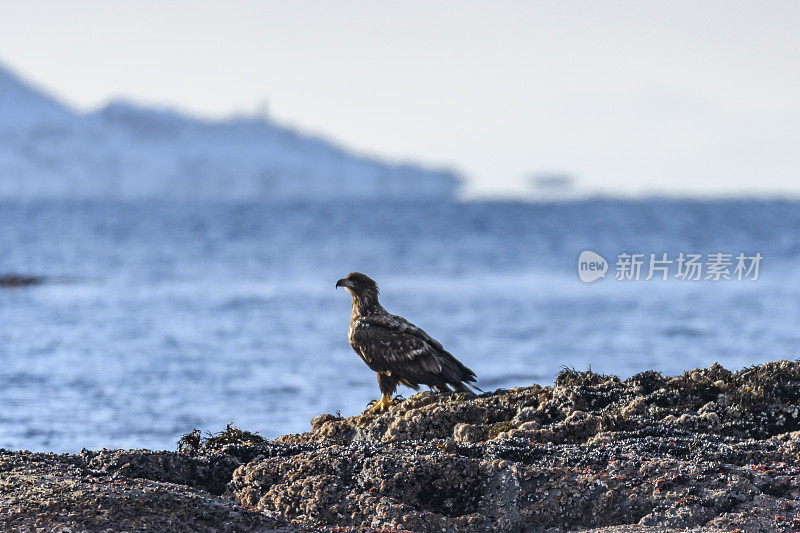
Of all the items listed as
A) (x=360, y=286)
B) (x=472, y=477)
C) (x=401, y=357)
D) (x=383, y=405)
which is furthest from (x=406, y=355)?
(x=472, y=477)

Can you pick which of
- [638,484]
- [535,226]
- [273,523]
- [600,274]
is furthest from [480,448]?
[535,226]

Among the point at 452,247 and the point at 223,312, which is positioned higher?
the point at 452,247

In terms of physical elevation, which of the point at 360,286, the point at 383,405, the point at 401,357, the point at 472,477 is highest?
the point at 360,286

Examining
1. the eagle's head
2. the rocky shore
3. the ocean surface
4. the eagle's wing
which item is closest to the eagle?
the eagle's wing

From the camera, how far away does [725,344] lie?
20547mm

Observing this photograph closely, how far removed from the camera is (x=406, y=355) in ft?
28.9

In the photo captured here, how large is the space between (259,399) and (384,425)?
648 cm

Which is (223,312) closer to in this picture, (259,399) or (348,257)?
(259,399)

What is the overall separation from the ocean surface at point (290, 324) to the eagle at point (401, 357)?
307 centimetres

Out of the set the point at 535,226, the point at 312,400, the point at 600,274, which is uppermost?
the point at 535,226

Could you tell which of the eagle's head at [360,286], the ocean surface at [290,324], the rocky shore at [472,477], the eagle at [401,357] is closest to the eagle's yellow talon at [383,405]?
the eagle at [401,357]

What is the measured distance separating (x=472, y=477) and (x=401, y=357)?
3.13 m

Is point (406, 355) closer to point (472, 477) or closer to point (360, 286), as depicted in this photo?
point (360, 286)

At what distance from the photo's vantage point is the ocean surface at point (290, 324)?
1311 cm
